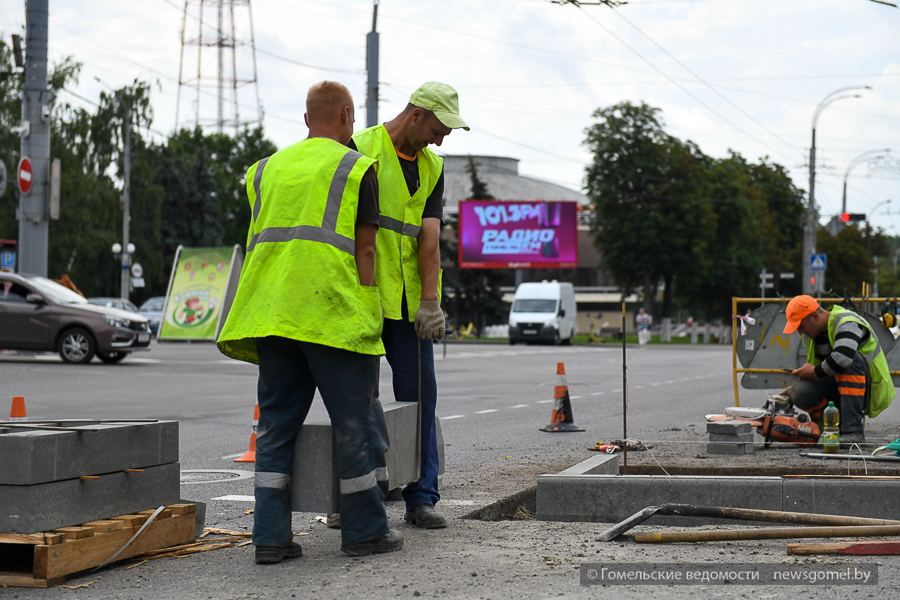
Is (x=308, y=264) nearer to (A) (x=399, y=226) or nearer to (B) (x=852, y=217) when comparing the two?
(A) (x=399, y=226)

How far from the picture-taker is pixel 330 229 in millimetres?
5164

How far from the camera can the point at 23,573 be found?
481 cm

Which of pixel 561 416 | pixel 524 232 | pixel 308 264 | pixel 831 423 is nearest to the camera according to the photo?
pixel 308 264

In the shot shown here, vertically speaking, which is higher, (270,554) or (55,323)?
(55,323)

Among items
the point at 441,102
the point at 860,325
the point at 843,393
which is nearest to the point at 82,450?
the point at 441,102

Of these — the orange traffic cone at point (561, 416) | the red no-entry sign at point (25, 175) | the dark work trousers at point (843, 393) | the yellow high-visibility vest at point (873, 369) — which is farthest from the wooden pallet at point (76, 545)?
the red no-entry sign at point (25, 175)

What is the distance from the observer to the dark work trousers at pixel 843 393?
1034 centimetres

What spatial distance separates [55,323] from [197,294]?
37.2 ft

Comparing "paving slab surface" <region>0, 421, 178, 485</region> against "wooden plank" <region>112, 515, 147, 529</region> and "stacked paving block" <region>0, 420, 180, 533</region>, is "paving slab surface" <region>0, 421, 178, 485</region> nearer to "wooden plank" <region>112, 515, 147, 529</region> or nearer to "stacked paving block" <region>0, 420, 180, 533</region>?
"stacked paving block" <region>0, 420, 180, 533</region>

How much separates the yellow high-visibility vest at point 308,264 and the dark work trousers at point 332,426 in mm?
102

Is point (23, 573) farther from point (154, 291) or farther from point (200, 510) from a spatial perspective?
point (154, 291)

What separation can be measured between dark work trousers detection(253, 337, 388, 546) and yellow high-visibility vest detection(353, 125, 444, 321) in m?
0.63

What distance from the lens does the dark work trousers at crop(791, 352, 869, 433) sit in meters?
10.3

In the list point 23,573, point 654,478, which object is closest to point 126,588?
point 23,573
